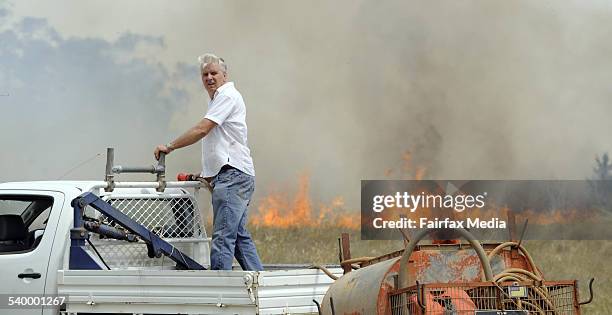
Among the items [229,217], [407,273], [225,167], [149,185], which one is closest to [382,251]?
[149,185]

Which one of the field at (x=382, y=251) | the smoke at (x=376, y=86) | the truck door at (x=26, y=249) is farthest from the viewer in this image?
the smoke at (x=376, y=86)

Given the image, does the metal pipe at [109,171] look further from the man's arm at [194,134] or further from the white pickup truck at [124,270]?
the man's arm at [194,134]

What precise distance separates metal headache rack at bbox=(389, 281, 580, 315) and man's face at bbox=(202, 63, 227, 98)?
2.78 meters

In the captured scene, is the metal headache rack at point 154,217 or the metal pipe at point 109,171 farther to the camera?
the metal headache rack at point 154,217

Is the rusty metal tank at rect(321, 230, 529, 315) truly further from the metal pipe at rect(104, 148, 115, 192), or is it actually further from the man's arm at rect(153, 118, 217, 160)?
the metal pipe at rect(104, 148, 115, 192)

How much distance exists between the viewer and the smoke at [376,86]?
2258cm

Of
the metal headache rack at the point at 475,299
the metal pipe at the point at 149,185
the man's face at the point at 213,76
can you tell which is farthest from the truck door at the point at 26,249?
the metal headache rack at the point at 475,299

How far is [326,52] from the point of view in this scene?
2455 cm

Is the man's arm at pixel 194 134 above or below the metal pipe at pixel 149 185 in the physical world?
above

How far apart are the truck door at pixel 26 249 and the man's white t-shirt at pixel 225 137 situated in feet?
3.77

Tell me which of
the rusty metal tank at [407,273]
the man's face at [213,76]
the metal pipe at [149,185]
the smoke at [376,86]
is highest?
the smoke at [376,86]

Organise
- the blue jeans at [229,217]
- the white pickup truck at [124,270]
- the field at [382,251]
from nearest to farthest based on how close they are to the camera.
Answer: the white pickup truck at [124,270] < the blue jeans at [229,217] < the field at [382,251]

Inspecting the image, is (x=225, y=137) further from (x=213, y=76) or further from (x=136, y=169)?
(x=136, y=169)

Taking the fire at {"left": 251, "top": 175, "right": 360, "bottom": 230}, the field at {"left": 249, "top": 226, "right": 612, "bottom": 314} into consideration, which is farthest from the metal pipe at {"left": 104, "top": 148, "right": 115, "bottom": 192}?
the fire at {"left": 251, "top": 175, "right": 360, "bottom": 230}
